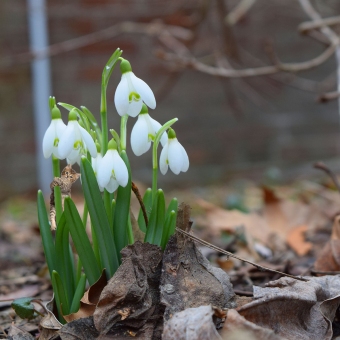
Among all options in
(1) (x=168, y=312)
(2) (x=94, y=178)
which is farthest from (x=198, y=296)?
(2) (x=94, y=178)

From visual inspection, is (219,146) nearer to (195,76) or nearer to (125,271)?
(195,76)

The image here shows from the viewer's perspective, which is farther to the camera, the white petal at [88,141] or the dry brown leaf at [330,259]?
the dry brown leaf at [330,259]

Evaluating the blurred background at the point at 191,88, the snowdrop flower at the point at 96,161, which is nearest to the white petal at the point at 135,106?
the snowdrop flower at the point at 96,161

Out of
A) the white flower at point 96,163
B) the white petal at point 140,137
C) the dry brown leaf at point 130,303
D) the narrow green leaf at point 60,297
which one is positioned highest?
the white petal at point 140,137

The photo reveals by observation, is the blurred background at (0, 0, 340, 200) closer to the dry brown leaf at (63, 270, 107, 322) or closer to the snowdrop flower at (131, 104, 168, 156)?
the snowdrop flower at (131, 104, 168, 156)

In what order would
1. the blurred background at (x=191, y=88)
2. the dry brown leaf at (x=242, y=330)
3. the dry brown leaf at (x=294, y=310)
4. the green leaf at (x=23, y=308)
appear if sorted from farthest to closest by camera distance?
the blurred background at (x=191, y=88) → the green leaf at (x=23, y=308) → the dry brown leaf at (x=294, y=310) → the dry brown leaf at (x=242, y=330)

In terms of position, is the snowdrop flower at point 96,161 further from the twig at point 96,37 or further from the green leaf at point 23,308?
the twig at point 96,37

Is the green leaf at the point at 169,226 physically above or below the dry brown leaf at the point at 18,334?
above
